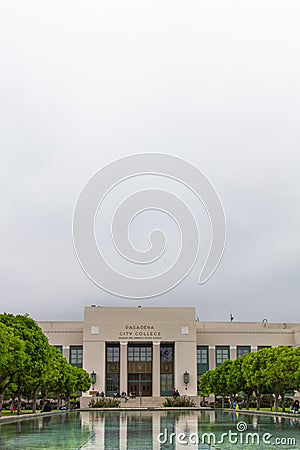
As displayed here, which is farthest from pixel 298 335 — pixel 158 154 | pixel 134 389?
pixel 158 154

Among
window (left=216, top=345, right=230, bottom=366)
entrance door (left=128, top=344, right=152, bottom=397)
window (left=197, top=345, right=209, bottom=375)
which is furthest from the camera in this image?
window (left=216, top=345, right=230, bottom=366)

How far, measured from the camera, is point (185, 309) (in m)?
90.3

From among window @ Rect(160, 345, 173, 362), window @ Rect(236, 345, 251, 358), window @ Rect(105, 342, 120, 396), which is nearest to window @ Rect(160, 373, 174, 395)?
window @ Rect(160, 345, 173, 362)

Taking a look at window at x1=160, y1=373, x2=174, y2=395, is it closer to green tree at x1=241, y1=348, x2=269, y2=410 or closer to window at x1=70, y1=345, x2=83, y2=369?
window at x1=70, y1=345, x2=83, y2=369

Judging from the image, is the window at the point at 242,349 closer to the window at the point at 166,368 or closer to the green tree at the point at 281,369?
the window at the point at 166,368

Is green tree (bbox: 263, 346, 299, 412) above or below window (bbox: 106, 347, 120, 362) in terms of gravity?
below

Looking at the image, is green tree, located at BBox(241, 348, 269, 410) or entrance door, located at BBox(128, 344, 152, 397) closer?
green tree, located at BBox(241, 348, 269, 410)

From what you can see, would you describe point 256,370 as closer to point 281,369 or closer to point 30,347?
point 281,369

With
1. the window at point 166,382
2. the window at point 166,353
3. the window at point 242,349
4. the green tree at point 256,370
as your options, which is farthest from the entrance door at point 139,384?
the green tree at point 256,370

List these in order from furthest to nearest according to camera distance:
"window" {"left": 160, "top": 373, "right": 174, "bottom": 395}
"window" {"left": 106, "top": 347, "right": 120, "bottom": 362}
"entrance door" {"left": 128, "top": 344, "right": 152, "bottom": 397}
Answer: "window" {"left": 106, "top": 347, "right": 120, "bottom": 362}
"entrance door" {"left": 128, "top": 344, "right": 152, "bottom": 397}
"window" {"left": 160, "top": 373, "right": 174, "bottom": 395}

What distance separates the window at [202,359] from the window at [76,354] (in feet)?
55.6

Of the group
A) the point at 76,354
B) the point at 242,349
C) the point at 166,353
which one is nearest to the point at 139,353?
the point at 166,353

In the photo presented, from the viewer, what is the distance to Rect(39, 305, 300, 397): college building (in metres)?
87.3

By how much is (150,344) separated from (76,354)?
35.2 ft
